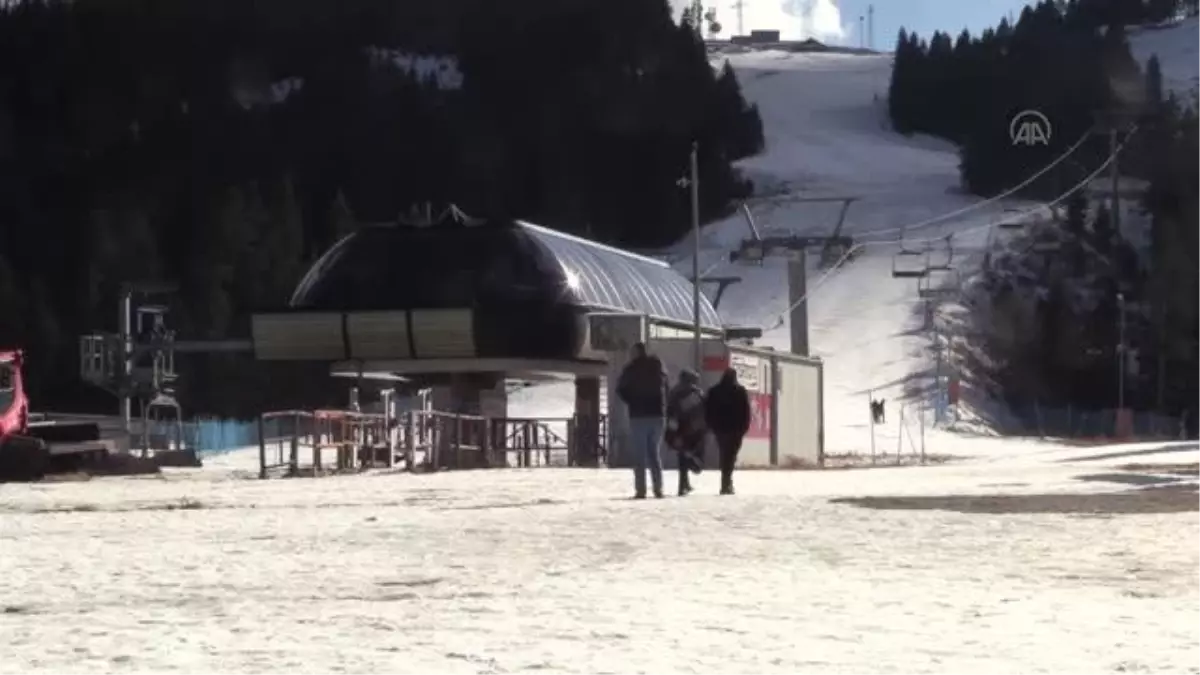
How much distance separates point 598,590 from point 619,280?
38159 mm

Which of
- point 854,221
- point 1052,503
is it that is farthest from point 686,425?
point 854,221

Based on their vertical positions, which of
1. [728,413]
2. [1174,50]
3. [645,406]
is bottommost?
[728,413]

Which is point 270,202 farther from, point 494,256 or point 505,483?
point 505,483

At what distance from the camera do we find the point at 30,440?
105 ft

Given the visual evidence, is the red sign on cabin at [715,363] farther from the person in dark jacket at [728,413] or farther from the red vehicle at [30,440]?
the person in dark jacket at [728,413]

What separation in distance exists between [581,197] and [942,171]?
94.9 ft

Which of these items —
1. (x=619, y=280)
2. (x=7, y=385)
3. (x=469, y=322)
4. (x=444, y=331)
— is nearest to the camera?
(x=7, y=385)

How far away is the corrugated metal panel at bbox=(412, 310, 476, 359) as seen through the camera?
142 feet

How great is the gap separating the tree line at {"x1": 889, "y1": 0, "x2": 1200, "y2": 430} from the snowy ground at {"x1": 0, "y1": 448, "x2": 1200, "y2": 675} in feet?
222

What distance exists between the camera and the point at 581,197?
425ft

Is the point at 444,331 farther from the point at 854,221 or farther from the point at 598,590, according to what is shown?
the point at 854,221

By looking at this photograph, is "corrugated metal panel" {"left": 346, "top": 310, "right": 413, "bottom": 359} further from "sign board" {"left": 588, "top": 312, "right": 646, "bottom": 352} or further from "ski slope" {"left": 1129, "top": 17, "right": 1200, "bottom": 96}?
"ski slope" {"left": 1129, "top": 17, "right": 1200, "bottom": 96}

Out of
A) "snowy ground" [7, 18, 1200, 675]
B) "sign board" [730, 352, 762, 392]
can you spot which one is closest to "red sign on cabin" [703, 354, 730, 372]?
"sign board" [730, 352, 762, 392]

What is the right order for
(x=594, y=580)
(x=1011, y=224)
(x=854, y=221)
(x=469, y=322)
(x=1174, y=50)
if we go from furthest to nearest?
(x=1174, y=50)
(x=854, y=221)
(x=1011, y=224)
(x=469, y=322)
(x=594, y=580)
